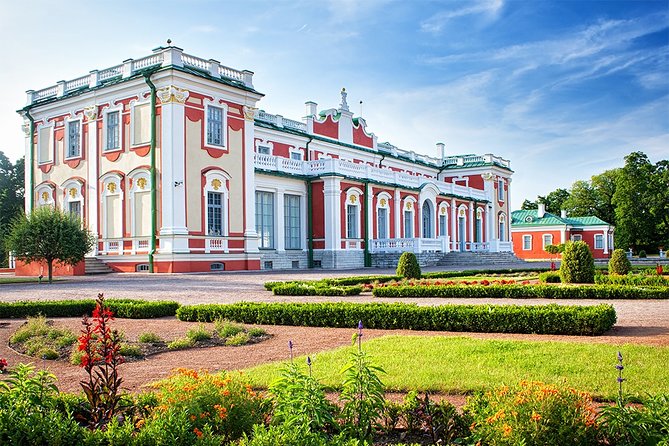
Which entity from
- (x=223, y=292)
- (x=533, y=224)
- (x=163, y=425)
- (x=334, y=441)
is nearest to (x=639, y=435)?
(x=334, y=441)

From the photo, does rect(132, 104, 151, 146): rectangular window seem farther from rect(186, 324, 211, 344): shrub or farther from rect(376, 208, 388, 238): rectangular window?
rect(186, 324, 211, 344): shrub

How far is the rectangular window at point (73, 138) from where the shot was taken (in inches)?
1233

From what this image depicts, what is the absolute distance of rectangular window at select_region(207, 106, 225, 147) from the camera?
1129 inches

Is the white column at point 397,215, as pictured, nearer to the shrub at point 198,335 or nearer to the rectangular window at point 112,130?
the rectangular window at point 112,130

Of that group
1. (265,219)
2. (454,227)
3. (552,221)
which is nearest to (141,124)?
(265,219)

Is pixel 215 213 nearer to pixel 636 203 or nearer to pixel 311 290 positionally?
pixel 311 290

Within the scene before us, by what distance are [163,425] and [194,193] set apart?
24.6 meters

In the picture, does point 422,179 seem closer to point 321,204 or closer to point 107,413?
point 321,204

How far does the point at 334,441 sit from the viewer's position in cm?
368

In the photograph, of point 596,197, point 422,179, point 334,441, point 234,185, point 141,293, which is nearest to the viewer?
point 334,441

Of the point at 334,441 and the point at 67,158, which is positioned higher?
the point at 67,158

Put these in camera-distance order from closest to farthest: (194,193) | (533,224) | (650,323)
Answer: (650,323) < (194,193) < (533,224)

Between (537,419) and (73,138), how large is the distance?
31910 millimetres

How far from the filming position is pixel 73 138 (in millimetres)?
31562
